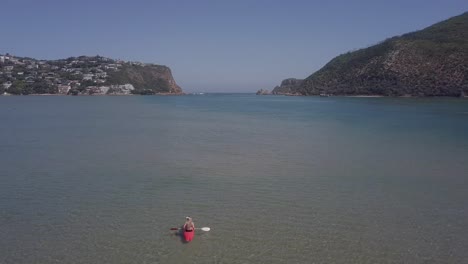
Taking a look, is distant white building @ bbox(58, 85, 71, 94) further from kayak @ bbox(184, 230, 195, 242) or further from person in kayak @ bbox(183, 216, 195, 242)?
kayak @ bbox(184, 230, 195, 242)

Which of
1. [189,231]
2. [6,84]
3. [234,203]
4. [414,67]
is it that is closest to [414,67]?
[414,67]

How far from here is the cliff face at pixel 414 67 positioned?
122875 millimetres

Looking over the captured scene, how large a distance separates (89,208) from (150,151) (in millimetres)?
12593

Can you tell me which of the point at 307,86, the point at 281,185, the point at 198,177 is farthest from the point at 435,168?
the point at 307,86

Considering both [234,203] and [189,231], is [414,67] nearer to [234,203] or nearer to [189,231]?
[234,203]

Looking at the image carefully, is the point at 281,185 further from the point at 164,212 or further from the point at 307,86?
the point at 307,86

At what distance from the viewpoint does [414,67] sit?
435 ft

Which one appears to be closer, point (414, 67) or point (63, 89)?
point (414, 67)

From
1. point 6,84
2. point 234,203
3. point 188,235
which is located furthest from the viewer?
point 6,84

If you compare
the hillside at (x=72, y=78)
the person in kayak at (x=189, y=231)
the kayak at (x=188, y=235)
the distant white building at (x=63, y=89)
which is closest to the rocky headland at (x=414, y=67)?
the hillside at (x=72, y=78)

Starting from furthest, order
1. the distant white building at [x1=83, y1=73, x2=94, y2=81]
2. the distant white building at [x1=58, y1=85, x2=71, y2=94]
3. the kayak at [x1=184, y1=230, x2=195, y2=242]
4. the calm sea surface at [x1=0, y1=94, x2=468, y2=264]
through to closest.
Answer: the distant white building at [x1=83, y1=73, x2=94, y2=81], the distant white building at [x1=58, y1=85, x2=71, y2=94], the kayak at [x1=184, y1=230, x2=195, y2=242], the calm sea surface at [x1=0, y1=94, x2=468, y2=264]

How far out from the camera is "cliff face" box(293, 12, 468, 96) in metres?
123

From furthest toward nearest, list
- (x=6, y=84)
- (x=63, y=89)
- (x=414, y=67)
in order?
(x=63, y=89) → (x=6, y=84) → (x=414, y=67)

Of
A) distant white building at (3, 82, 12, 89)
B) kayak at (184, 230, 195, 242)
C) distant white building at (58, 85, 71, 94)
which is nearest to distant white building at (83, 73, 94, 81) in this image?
distant white building at (58, 85, 71, 94)
